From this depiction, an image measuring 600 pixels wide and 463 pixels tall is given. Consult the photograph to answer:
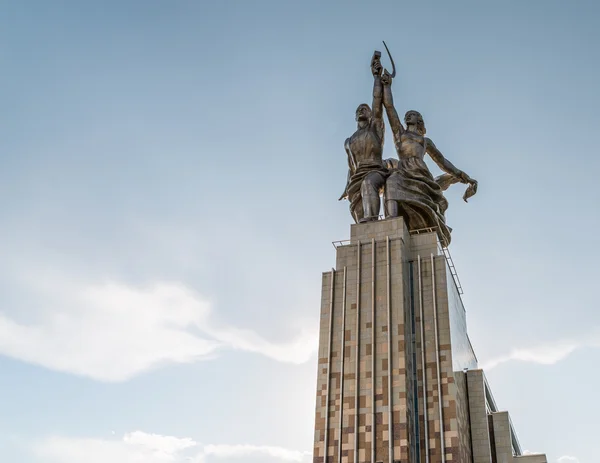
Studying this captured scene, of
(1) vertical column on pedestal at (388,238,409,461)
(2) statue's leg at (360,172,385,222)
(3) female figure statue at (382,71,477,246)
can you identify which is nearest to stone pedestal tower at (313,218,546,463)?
(1) vertical column on pedestal at (388,238,409,461)

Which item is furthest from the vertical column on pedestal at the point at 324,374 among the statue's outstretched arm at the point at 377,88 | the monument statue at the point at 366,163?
the statue's outstretched arm at the point at 377,88

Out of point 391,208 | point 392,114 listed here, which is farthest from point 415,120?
point 391,208

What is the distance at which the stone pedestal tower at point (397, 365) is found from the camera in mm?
27031

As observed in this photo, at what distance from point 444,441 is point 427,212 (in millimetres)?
12110

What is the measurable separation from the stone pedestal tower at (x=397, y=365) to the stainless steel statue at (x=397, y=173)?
1.69 metres

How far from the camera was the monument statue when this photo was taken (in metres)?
34.9

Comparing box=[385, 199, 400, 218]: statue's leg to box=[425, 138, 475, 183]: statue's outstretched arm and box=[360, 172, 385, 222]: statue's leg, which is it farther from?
box=[425, 138, 475, 183]: statue's outstretched arm

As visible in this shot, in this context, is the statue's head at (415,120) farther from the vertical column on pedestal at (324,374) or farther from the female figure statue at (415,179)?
the vertical column on pedestal at (324,374)

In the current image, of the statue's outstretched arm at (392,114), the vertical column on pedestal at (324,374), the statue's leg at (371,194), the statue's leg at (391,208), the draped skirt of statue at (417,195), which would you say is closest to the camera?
the vertical column on pedestal at (324,374)

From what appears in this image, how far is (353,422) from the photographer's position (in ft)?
90.7

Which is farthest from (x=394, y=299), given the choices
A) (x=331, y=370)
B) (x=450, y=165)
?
(x=450, y=165)

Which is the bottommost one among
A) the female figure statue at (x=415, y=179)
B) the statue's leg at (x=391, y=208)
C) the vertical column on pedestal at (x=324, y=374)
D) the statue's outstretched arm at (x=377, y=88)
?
the vertical column on pedestal at (x=324, y=374)

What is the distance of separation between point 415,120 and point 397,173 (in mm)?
3930

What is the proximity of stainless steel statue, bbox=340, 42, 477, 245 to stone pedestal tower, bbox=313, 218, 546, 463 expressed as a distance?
5.55ft
